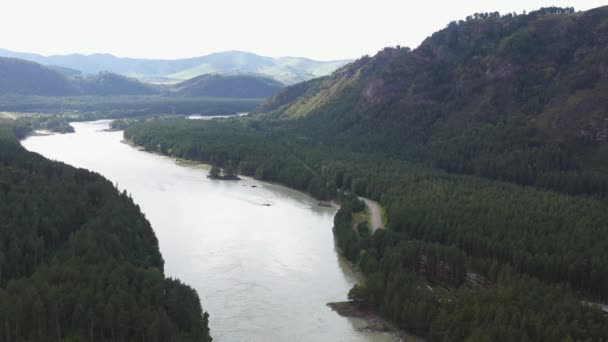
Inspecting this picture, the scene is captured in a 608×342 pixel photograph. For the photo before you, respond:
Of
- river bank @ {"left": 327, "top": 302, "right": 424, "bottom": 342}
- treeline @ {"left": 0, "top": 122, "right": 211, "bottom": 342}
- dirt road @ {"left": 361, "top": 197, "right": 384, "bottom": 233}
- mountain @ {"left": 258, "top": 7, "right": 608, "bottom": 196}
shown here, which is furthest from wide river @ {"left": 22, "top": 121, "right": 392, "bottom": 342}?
mountain @ {"left": 258, "top": 7, "right": 608, "bottom": 196}

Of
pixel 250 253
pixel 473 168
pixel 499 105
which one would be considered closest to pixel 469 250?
pixel 250 253

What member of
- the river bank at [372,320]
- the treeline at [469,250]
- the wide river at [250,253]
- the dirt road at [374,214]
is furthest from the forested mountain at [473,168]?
the wide river at [250,253]

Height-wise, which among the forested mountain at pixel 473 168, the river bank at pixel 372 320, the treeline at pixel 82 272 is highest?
the forested mountain at pixel 473 168

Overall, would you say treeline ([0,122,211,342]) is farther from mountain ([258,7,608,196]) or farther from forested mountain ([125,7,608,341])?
mountain ([258,7,608,196])

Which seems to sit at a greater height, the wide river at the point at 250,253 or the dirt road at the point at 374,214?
the dirt road at the point at 374,214

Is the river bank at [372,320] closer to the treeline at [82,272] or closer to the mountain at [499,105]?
the treeline at [82,272]

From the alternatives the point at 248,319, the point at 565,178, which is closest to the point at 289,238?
the point at 248,319
